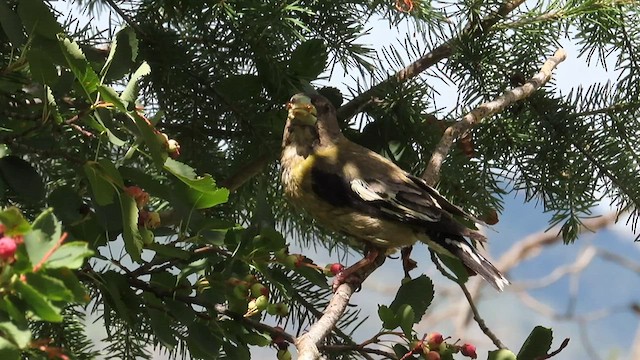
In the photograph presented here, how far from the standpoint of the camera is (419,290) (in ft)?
2.26

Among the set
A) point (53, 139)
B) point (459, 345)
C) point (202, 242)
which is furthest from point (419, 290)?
point (53, 139)

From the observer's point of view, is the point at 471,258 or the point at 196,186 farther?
the point at 471,258

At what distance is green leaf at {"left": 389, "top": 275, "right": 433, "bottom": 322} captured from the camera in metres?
0.69

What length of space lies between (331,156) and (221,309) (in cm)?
50

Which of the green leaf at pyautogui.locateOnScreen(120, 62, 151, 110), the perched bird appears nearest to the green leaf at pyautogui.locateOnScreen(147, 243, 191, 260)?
the green leaf at pyautogui.locateOnScreen(120, 62, 151, 110)

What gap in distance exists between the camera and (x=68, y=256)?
37 cm

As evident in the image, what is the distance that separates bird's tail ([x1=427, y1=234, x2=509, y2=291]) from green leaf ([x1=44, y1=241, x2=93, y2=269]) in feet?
2.03

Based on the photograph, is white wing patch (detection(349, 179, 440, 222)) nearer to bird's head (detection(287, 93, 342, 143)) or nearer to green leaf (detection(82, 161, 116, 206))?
bird's head (detection(287, 93, 342, 143))

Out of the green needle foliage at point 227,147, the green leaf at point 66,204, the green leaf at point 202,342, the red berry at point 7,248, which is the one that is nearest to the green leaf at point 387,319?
the green needle foliage at point 227,147

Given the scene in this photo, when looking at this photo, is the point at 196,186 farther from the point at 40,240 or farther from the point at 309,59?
the point at 309,59

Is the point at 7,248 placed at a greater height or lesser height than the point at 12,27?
lesser

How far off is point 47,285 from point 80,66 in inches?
7.5

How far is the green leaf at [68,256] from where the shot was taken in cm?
37

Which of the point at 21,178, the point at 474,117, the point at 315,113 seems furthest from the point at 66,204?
the point at 474,117
